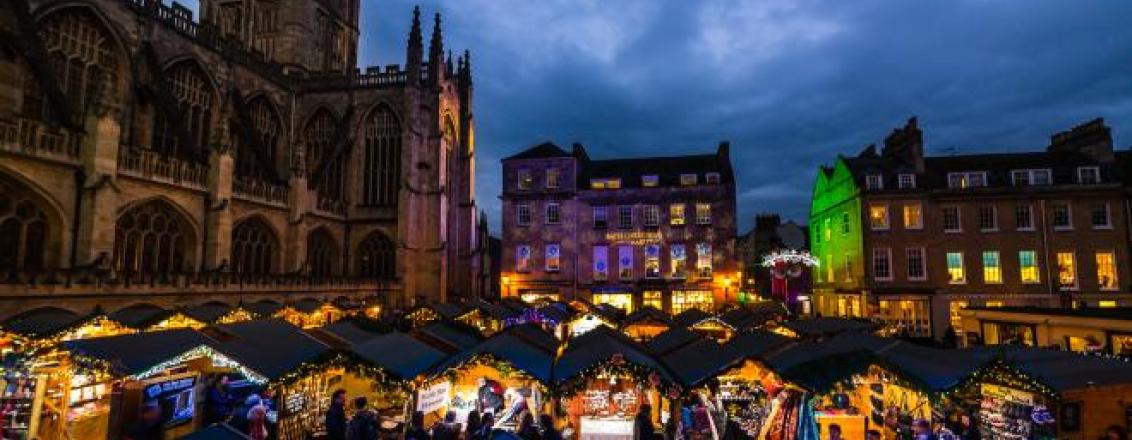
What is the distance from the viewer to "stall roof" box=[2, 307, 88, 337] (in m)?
13.4

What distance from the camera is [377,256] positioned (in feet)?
126

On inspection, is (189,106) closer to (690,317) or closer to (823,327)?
(690,317)

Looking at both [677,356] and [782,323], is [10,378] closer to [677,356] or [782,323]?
[677,356]

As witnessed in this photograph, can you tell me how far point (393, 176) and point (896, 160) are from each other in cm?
3106

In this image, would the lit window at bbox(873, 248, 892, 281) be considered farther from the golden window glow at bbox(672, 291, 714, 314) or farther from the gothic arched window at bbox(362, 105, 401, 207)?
the gothic arched window at bbox(362, 105, 401, 207)

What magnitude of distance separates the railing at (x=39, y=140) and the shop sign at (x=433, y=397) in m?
17.2

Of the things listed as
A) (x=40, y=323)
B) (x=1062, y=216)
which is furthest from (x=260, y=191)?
Answer: (x=1062, y=216)

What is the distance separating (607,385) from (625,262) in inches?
1073

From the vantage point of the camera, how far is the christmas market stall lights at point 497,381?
11055 mm

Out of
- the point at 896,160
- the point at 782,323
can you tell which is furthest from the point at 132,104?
the point at 896,160

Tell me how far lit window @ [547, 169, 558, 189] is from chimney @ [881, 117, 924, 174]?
2103cm

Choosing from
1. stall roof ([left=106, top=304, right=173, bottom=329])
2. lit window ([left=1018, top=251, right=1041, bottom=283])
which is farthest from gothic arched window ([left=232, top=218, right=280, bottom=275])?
lit window ([left=1018, top=251, right=1041, bottom=283])

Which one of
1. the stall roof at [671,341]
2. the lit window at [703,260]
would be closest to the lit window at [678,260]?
the lit window at [703,260]

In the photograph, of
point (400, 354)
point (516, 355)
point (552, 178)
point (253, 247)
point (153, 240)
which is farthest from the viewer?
point (552, 178)
